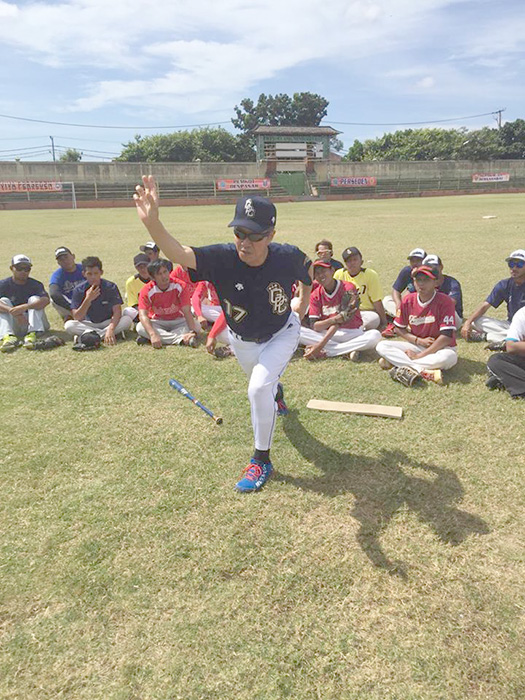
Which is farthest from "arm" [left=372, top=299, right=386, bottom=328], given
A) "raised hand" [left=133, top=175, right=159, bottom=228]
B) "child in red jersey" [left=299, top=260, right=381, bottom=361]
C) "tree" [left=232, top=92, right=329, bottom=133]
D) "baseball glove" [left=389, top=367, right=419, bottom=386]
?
"tree" [left=232, top=92, right=329, bottom=133]

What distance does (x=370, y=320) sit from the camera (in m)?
7.17

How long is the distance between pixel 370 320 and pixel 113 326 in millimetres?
3988

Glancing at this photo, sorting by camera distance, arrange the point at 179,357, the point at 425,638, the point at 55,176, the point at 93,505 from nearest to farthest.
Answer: the point at 425,638
the point at 93,505
the point at 179,357
the point at 55,176

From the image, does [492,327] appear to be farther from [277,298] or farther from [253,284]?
[253,284]

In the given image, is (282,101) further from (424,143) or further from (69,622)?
(69,622)

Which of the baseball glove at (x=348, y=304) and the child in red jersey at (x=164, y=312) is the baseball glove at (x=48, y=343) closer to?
the child in red jersey at (x=164, y=312)

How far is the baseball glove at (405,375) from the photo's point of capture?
5.57m

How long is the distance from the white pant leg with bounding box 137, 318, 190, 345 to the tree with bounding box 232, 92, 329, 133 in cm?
8119

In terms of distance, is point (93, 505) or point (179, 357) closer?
point (93, 505)

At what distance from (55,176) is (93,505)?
51307mm

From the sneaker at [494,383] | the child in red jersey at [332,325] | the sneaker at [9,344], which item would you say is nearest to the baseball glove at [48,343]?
the sneaker at [9,344]

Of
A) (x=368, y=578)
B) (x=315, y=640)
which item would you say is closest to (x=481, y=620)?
(x=368, y=578)

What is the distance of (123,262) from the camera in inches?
552

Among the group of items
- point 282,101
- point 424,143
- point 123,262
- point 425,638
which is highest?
point 282,101
